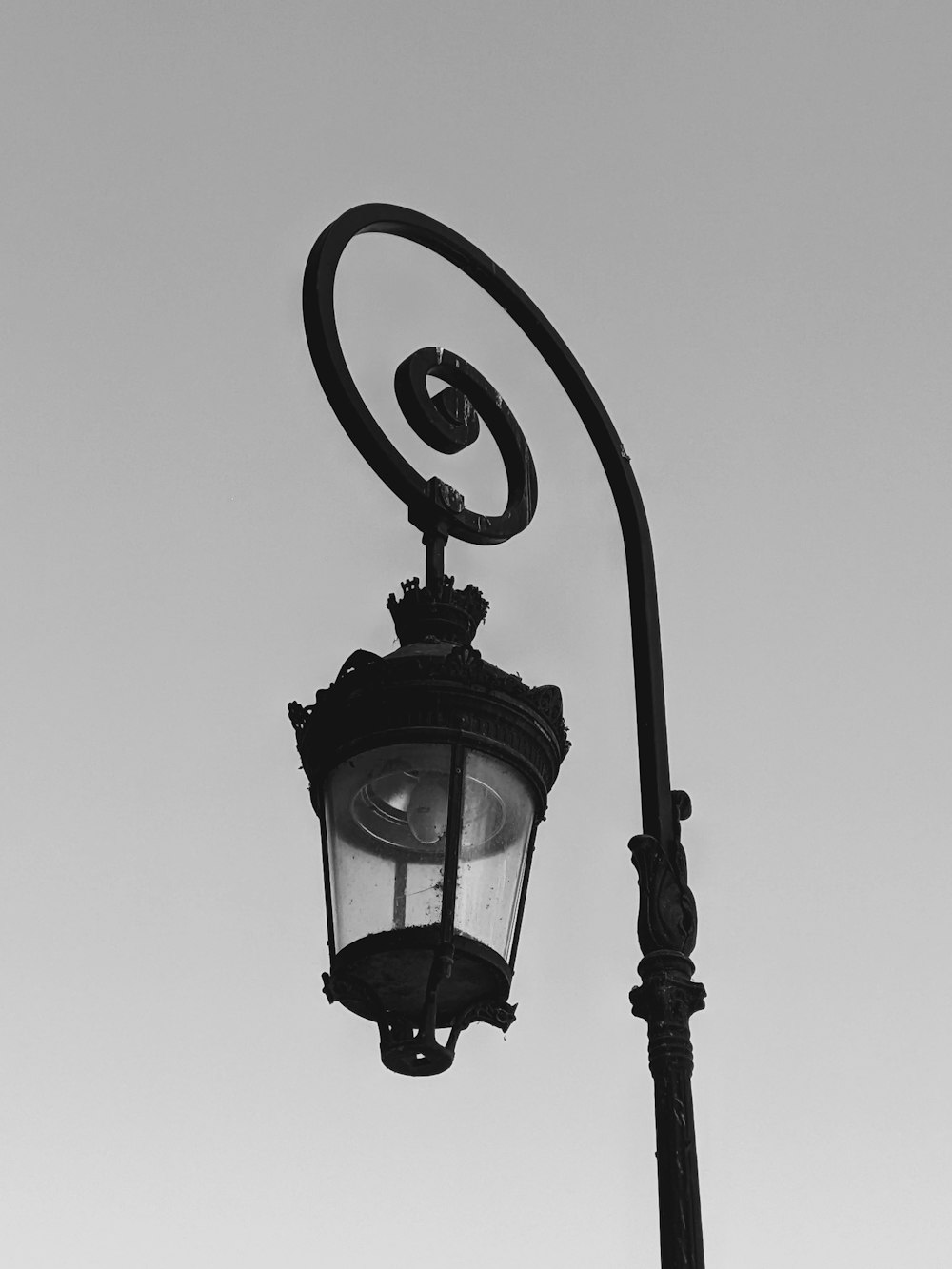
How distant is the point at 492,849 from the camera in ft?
17.4

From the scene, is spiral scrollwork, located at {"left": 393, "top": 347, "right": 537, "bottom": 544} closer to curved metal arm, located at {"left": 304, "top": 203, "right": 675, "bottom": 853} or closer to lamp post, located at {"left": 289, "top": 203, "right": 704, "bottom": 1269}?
curved metal arm, located at {"left": 304, "top": 203, "right": 675, "bottom": 853}

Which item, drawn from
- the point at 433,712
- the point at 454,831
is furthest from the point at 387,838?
the point at 433,712

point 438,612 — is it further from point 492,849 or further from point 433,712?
point 492,849

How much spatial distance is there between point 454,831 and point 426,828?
0.15m

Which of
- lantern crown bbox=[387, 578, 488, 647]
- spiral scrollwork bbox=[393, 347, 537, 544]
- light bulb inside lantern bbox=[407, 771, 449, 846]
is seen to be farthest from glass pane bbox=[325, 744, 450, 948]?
spiral scrollwork bbox=[393, 347, 537, 544]

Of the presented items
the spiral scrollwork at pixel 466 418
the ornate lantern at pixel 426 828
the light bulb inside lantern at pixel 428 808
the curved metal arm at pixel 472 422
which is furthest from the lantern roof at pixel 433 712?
the spiral scrollwork at pixel 466 418

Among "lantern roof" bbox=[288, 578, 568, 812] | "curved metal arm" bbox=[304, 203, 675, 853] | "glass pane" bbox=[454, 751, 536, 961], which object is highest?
"curved metal arm" bbox=[304, 203, 675, 853]

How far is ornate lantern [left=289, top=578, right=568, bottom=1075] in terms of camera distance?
5191 millimetres

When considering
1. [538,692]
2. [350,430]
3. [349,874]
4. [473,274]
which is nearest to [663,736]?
[538,692]

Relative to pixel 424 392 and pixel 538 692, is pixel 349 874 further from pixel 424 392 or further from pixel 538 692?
pixel 424 392

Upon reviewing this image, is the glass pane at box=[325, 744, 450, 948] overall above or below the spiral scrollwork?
below

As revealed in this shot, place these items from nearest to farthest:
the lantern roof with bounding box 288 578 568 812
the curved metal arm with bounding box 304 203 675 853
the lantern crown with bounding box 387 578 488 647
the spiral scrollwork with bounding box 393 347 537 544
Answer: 1. the lantern roof with bounding box 288 578 568 812
2. the curved metal arm with bounding box 304 203 675 853
3. the lantern crown with bounding box 387 578 488 647
4. the spiral scrollwork with bounding box 393 347 537 544

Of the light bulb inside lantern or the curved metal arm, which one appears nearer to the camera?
the light bulb inside lantern

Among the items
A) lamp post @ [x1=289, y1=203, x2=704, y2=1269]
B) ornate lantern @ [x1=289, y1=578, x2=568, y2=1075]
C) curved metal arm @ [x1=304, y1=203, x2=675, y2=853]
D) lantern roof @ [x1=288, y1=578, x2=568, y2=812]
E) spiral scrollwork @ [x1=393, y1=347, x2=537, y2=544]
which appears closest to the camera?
lamp post @ [x1=289, y1=203, x2=704, y2=1269]
